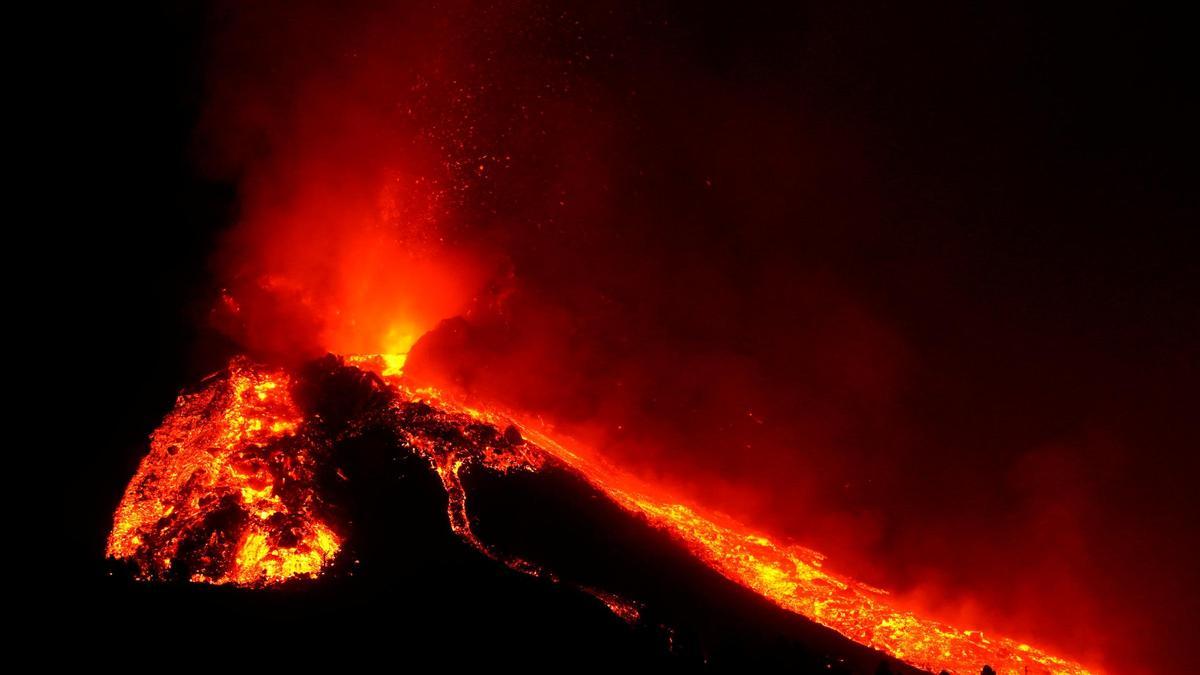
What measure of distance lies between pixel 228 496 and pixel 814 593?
14.3 ft

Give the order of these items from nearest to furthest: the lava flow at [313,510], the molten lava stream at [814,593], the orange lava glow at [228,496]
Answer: the orange lava glow at [228,496] → the lava flow at [313,510] → the molten lava stream at [814,593]

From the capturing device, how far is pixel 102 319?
22.6 feet

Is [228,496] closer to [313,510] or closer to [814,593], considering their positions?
[313,510]

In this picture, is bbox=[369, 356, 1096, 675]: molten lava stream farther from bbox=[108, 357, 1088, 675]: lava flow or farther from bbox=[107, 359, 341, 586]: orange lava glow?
bbox=[107, 359, 341, 586]: orange lava glow

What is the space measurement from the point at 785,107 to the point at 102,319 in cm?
831

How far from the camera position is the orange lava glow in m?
4.79

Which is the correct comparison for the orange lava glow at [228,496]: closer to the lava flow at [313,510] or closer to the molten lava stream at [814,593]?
the lava flow at [313,510]

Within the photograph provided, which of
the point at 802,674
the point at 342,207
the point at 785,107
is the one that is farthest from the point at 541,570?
the point at 785,107

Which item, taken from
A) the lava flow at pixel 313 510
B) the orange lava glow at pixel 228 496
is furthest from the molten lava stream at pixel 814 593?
the orange lava glow at pixel 228 496

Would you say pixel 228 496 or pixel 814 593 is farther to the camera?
pixel 814 593

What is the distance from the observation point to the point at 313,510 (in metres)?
5.21

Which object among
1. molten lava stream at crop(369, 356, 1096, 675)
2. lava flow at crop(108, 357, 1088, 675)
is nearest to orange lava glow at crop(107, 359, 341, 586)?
lava flow at crop(108, 357, 1088, 675)

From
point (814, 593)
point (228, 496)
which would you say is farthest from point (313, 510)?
point (814, 593)

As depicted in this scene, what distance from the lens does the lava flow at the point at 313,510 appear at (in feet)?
16.1
